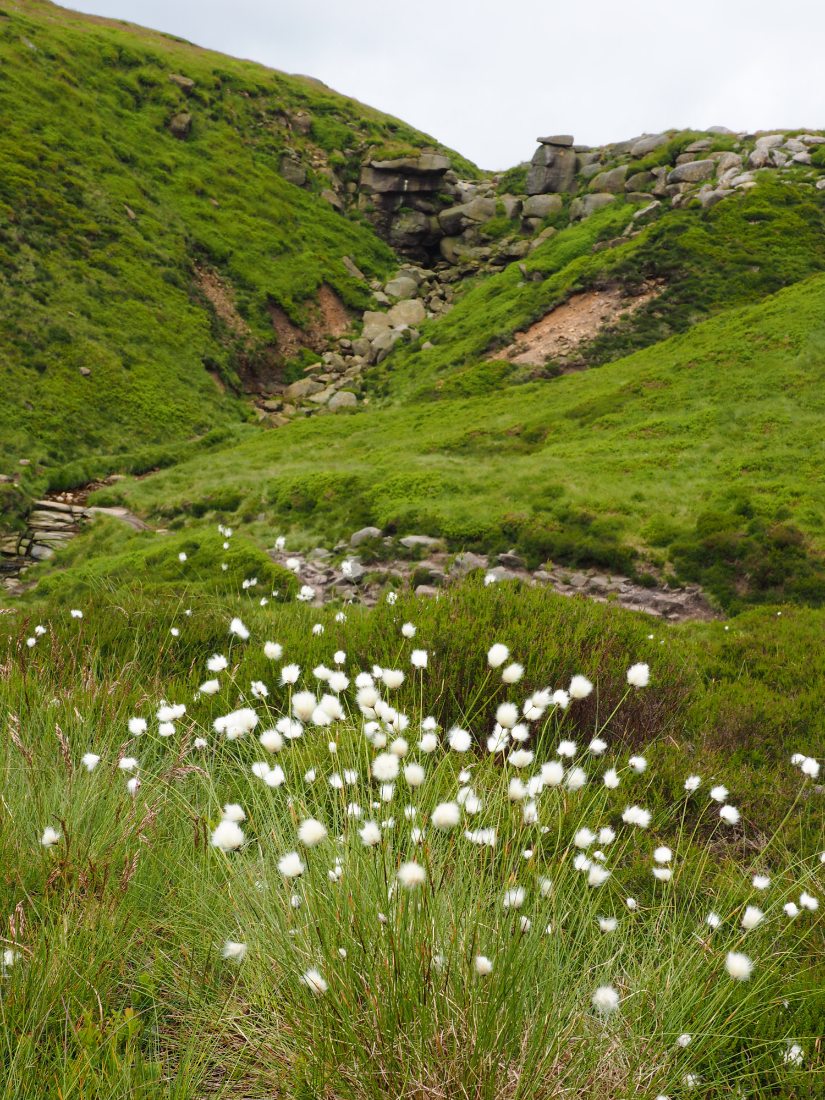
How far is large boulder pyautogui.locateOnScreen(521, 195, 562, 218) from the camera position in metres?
51.3

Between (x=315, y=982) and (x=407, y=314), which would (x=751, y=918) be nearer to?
(x=315, y=982)

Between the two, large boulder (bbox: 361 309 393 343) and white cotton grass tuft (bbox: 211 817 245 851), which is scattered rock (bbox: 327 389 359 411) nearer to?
large boulder (bbox: 361 309 393 343)

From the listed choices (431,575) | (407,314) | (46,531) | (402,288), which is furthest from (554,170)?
(431,575)

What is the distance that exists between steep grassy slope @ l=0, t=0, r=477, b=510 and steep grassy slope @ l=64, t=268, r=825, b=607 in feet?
25.9

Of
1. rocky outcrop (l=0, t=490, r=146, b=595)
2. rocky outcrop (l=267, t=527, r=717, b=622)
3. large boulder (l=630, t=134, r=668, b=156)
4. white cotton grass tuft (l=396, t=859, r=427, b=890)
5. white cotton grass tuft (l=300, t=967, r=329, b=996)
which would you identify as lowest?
rocky outcrop (l=0, t=490, r=146, b=595)

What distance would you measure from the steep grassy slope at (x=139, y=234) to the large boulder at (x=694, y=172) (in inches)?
968

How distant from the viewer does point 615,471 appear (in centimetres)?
1814

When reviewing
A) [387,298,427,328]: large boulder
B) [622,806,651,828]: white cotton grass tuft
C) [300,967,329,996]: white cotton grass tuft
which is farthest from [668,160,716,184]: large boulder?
[300,967,329,996]: white cotton grass tuft

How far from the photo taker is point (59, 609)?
8.28 m

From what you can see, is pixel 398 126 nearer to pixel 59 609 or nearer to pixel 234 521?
pixel 234 521

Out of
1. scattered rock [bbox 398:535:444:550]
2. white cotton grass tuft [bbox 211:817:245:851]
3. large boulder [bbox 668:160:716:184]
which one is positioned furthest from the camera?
large boulder [bbox 668:160:716:184]

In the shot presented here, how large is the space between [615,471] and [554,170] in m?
44.5

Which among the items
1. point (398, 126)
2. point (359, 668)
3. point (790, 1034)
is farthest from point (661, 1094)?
point (398, 126)

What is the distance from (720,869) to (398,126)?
313 feet
